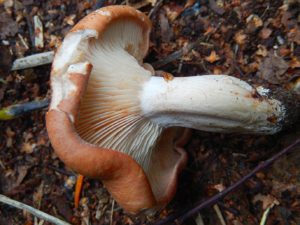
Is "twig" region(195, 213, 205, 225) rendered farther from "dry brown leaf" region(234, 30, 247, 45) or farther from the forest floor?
"dry brown leaf" region(234, 30, 247, 45)

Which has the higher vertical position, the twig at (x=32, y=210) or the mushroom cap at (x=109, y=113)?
the mushroom cap at (x=109, y=113)

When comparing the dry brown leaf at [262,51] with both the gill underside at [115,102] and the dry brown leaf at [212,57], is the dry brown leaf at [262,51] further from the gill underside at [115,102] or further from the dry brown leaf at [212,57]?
the gill underside at [115,102]

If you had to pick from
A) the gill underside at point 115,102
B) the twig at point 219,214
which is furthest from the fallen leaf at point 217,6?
the twig at point 219,214

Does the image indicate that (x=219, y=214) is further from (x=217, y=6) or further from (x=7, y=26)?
(x=7, y=26)

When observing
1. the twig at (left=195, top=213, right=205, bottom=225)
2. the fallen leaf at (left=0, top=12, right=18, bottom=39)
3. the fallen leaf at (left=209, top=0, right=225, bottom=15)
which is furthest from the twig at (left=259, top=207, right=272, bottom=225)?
the fallen leaf at (left=0, top=12, right=18, bottom=39)

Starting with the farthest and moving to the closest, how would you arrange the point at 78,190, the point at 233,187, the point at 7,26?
the point at 7,26 → the point at 78,190 → the point at 233,187

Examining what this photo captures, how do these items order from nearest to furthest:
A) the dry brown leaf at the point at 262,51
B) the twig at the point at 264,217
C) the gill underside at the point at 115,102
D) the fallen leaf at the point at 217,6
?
the gill underside at the point at 115,102, the twig at the point at 264,217, the dry brown leaf at the point at 262,51, the fallen leaf at the point at 217,6

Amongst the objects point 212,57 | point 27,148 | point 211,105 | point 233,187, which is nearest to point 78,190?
point 27,148
